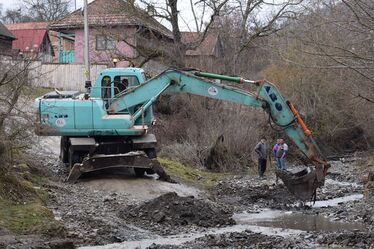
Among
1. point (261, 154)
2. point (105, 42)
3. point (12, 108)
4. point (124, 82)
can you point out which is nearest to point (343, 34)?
point (12, 108)

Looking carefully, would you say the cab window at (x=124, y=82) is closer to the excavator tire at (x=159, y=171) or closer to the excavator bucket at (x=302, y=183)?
the excavator tire at (x=159, y=171)

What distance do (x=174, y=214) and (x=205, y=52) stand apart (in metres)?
18.8

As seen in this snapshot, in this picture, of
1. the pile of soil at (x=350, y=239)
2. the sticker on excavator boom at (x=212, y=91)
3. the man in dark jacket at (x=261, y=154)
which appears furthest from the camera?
the man in dark jacket at (x=261, y=154)

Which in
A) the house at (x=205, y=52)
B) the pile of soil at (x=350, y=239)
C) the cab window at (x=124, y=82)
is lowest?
the pile of soil at (x=350, y=239)

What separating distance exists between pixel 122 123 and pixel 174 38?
54.5 feet

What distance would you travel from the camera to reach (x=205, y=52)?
32.7 metres

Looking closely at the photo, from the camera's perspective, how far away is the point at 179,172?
22.8 m

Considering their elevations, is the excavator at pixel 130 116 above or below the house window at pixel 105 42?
below

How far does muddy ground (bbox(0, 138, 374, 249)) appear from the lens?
1227 cm

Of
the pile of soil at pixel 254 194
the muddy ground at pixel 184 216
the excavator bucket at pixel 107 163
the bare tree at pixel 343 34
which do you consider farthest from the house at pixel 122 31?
the bare tree at pixel 343 34

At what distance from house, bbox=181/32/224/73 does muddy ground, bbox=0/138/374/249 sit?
12064mm

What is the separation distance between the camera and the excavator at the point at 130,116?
1691cm

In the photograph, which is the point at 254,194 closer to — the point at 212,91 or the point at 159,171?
the point at 159,171

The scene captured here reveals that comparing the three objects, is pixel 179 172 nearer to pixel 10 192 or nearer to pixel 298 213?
pixel 298 213
